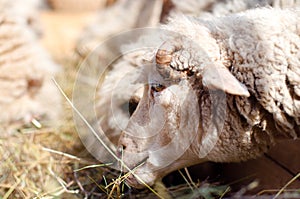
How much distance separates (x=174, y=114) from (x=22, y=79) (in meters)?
1.41

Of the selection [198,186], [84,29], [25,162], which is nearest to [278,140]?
[198,186]

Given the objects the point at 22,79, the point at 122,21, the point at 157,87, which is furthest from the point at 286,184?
the point at 122,21

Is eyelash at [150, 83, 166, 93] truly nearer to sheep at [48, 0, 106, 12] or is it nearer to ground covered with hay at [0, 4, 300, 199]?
ground covered with hay at [0, 4, 300, 199]

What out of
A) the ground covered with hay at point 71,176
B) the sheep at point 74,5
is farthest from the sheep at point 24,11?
the sheep at point 74,5

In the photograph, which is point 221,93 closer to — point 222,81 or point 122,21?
point 222,81

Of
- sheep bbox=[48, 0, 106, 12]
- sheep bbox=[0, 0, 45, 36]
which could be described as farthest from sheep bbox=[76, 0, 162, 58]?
Answer: sheep bbox=[48, 0, 106, 12]

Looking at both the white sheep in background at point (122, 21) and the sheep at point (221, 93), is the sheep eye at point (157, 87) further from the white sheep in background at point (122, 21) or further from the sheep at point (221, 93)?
the white sheep in background at point (122, 21)

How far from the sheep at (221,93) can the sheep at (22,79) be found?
1129 millimetres

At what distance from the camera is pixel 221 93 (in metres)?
1.76

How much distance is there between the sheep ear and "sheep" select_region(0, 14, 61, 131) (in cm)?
139

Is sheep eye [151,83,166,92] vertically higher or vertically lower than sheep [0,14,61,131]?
higher

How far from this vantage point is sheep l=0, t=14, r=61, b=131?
287cm

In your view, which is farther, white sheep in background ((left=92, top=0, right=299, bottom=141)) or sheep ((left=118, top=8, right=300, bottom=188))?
white sheep in background ((left=92, top=0, right=299, bottom=141))

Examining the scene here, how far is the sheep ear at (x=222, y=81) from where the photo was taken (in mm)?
1589
